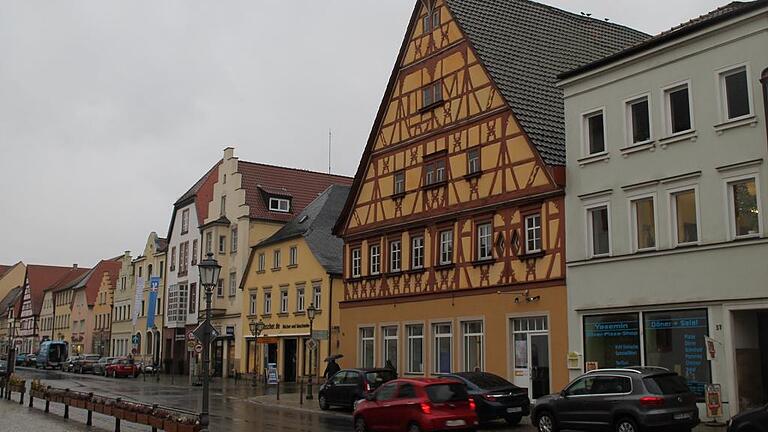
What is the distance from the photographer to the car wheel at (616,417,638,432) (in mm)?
18406

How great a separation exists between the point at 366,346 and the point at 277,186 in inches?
1050

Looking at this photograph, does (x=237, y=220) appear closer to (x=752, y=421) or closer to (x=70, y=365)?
(x=70, y=365)

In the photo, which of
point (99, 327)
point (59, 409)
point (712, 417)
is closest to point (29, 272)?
point (99, 327)

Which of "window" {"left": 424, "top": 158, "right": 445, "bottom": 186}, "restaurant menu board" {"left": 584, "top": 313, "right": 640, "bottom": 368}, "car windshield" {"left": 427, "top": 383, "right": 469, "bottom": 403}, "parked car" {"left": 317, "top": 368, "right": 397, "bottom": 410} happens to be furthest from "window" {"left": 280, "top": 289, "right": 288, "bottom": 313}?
"car windshield" {"left": 427, "top": 383, "right": 469, "bottom": 403}

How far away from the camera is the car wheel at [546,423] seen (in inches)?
816

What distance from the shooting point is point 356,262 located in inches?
1553

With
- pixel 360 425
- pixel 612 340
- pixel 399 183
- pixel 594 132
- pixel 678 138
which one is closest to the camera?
pixel 360 425

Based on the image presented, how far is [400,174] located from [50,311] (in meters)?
90.1

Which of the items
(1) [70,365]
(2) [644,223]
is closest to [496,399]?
(2) [644,223]

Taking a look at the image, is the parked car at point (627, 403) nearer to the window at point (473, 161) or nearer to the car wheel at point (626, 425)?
the car wheel at point (626, 425)

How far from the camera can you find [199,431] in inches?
684

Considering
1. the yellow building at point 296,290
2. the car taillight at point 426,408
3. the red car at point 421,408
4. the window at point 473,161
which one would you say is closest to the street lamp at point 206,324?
the red car at point 421,408

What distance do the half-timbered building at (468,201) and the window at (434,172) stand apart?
0.24ft

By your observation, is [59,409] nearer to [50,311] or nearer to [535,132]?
[535,132]
